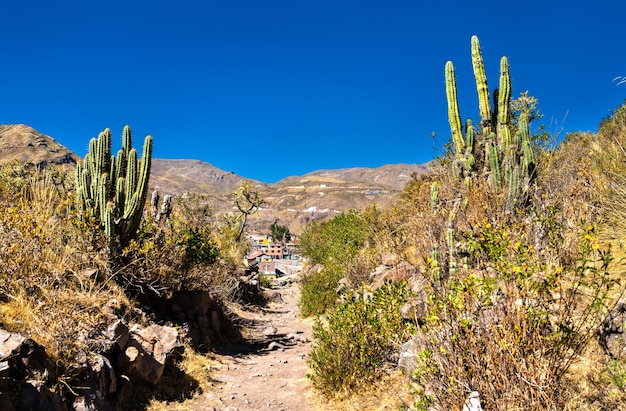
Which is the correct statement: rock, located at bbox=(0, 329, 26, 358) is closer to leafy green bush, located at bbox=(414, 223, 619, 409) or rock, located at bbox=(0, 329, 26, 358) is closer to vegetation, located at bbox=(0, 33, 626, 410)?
vegetation, located at bbox=(0, 33, 626, 410)

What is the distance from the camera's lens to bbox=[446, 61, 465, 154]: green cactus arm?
9.43m

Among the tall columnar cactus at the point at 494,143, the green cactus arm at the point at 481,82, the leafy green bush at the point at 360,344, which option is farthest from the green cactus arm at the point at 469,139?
the leafy green bush at the point at 360,344

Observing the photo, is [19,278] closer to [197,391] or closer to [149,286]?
[149,286]

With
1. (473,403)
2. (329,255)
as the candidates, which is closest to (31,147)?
(329,255)

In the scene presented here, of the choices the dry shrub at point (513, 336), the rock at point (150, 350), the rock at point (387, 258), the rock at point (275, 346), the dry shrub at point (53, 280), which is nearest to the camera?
the dry shrub at point (513, 336)

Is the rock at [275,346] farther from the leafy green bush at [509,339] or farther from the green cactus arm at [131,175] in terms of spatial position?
the leafy green bush at [509,339]

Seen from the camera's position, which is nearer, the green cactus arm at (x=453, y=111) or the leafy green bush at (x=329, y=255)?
the green cactus arm at (x=453, y=111)

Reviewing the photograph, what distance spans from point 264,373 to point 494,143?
645 cm

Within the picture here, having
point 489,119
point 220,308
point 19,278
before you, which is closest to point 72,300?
point 19,278

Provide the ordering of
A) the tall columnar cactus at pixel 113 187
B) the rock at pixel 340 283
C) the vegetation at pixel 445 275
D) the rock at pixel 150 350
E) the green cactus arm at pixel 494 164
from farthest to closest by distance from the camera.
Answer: the rock at pixel 340 283, the green cactus arm at pixel 494 164, the tall columnar cactus at pixel 113 187, the rock at pixel 150 350, the vegetation at pixel 445 275

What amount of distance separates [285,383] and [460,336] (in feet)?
12.6

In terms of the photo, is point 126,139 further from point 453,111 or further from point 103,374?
point 453,111

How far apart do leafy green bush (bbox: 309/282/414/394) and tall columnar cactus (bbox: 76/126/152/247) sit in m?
3.79

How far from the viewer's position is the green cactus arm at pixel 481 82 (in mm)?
9359
